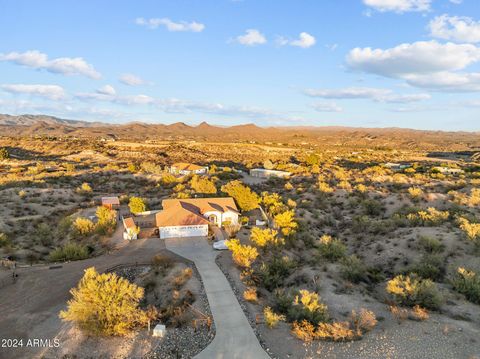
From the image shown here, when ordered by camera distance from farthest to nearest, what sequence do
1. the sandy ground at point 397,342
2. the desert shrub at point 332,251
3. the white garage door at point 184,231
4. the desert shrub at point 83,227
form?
the desert shrub at point 83,227, the white garage door at point 184,231, the desert shrub at point 332,251, the sandy ground at point 397,342

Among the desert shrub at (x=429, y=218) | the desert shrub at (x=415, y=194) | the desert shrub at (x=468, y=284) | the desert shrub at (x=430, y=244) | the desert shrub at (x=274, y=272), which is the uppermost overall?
the desert shrub at (x=415, y=194)

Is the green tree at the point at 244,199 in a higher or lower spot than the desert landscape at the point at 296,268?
higher

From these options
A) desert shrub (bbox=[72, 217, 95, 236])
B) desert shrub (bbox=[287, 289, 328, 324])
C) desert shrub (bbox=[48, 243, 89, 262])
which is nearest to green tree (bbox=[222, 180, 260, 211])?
desert shrub (bbox=[72, 217, 95, 236])

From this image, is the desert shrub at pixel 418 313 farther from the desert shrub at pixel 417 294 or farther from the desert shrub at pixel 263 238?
the desert shrub at pixel 263 238

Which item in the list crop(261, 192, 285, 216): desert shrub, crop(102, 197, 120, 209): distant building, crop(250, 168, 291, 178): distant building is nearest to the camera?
crop(261, 192, 285, 216): desert shrub

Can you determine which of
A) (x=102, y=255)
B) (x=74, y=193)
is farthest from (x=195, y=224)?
(x=74, y=193)

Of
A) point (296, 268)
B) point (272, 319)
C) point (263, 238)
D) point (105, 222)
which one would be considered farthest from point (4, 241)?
point (272, 319)

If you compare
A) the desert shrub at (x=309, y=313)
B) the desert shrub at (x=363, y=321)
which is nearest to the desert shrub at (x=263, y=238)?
the desert shrub at (x=309, y=313)

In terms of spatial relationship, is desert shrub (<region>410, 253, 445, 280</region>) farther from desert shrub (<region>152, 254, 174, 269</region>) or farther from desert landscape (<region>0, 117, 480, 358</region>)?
desert shrub (<region>152, 254, 174, 269</region>)
